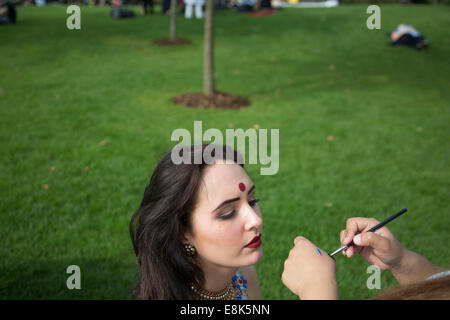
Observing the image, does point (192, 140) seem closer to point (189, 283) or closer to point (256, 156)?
point (256, 156)

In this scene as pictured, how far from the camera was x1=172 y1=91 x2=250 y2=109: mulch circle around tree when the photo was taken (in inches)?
302

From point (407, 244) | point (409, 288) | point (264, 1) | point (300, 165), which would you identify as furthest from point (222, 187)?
point (264, 1)

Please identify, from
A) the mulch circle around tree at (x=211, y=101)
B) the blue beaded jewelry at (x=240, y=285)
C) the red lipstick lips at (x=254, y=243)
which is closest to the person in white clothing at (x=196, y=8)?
the mulch circle around tree at (x=211, y=101)

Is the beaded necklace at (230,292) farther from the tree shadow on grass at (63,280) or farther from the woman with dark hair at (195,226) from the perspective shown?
the tree shadow on grass at (63,280)

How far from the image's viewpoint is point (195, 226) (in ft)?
5.33

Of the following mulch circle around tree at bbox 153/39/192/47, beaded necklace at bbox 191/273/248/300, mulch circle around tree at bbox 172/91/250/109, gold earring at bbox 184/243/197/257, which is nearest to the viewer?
gold earring at bbox 184/243/197/257

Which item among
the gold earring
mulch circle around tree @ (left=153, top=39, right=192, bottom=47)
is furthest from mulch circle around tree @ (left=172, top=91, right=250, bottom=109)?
mulch circle around tree @ (left=153, top=39, right=192, bottom=47)

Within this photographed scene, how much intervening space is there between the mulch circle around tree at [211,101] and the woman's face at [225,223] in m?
6.09

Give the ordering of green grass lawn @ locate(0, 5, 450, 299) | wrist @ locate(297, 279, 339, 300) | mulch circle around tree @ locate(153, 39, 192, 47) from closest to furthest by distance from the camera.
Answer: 1. wrist @ locate(297, 279, 339, 300)
2. green grass lawn @ locate(0, 5, 450, 299)
3. mulch circle around tree @ locate(153, 39, 192, 47)

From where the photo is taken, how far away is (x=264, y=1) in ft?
67.5

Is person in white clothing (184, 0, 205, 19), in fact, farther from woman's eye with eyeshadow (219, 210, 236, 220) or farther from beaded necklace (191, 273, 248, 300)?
woman's eye with eyeshadow (219, 210, 236, 220)

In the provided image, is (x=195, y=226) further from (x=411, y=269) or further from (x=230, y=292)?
(x=411, y=269)

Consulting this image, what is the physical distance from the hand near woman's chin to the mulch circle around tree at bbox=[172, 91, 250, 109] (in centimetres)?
644

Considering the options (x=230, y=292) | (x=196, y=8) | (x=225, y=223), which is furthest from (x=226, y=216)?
(x=196, y=8)
